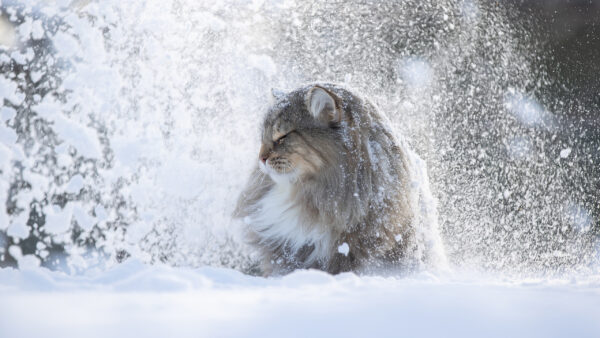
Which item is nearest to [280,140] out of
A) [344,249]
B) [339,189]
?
[339,189]

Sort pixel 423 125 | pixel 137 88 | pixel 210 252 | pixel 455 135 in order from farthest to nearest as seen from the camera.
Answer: pixel 455 135, pixel 423 125, pixel 137 88, pixel 210 252

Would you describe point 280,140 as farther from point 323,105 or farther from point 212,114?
point 212,114

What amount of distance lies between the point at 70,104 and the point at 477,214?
4.75 metres

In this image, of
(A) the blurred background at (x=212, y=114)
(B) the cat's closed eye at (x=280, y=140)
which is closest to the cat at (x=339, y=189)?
A: (B) the cat's closed eye at (x=280, y=140)

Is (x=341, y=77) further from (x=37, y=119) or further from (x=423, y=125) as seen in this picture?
(x=37, y=119)

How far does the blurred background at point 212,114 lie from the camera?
4730 mm

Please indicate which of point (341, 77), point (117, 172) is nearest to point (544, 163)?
point (341, 77)

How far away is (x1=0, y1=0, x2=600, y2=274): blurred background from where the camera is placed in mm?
4730

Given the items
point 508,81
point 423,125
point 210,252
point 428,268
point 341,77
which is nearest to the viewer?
point 428,268

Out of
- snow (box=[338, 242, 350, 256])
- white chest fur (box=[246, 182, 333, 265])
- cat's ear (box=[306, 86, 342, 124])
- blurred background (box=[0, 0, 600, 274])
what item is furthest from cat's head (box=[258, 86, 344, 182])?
blurred background (box=[0, 0, 600, 274])

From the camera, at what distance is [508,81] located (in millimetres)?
7898

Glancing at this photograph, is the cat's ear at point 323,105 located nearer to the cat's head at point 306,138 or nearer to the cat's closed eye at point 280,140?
the cat's head at point 306,138

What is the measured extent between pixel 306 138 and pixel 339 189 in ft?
1.22

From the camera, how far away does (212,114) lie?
510cm
